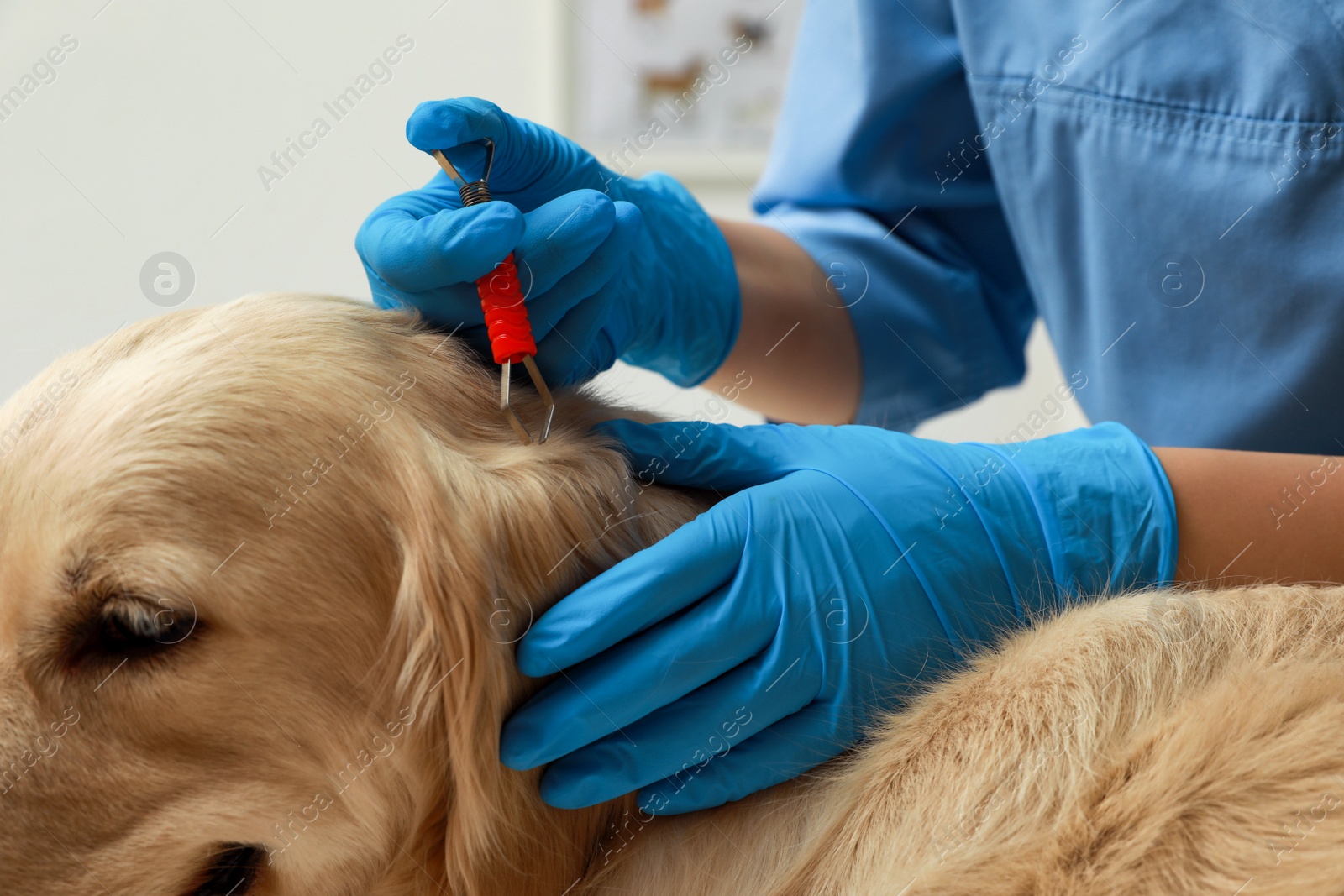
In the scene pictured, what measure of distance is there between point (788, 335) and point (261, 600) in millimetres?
856

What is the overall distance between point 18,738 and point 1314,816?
35.3 inches

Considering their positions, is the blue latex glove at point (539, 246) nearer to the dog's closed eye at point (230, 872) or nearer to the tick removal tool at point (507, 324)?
the tick removal tool at point (507, 324)

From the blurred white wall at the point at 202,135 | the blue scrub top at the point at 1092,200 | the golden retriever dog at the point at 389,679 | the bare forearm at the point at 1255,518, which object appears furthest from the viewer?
the blurred white wall at the point at 202,135

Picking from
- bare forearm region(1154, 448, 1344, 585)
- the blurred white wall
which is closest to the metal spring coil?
bare forearm region(1154, 448, 1344, 585)

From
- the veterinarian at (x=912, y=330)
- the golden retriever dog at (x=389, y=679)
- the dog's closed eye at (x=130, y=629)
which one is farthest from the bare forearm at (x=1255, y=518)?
the dog's closed eye at (x=130, y=629)

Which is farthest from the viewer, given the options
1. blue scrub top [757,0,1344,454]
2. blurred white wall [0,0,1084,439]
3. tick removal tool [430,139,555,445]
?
blurred white wall [0,0,1084,439]

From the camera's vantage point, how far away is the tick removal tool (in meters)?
0.79

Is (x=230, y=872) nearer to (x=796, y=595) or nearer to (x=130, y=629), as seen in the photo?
(x=130, y=629)

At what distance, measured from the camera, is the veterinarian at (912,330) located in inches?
31.9

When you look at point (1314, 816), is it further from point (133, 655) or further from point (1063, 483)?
point (133, 655)

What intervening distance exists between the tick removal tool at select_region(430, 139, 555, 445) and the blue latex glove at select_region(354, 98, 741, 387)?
2 centimetres

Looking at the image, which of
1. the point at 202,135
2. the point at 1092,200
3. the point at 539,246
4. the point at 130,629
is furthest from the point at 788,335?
the point at 202,135

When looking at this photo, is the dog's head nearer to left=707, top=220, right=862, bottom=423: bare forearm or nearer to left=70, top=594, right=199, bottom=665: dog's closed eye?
left=70, top=594, right=199, bottom=665: dog's closed eye

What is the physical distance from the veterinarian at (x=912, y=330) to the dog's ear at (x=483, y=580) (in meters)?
0.03
